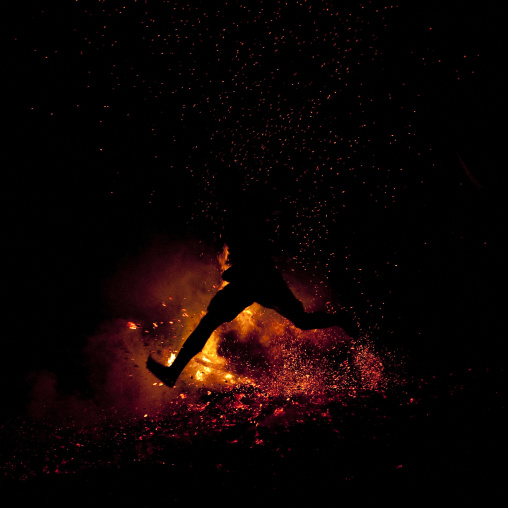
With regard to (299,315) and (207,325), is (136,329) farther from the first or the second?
(299,315)

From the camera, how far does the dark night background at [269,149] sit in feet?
14.1

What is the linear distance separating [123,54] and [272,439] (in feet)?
17.2

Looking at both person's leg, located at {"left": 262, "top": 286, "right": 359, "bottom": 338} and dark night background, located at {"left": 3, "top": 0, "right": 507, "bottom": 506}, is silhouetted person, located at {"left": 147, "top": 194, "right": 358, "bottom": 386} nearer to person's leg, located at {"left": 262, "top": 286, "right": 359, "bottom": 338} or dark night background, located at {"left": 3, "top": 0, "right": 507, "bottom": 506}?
person's leg, located at {"left": 262, "top": 286, "right": 359, "bottom": 338}

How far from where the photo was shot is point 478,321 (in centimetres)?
413

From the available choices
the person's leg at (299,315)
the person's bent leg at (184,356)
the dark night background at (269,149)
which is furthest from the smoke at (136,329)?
the person's leg at (299,315)

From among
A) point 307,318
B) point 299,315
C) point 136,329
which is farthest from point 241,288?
point 136,329

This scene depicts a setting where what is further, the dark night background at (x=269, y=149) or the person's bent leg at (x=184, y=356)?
the dark night background at (x=269, y=149)

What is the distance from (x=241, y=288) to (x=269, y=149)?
3345 mm

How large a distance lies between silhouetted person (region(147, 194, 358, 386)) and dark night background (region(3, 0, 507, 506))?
5.40ft

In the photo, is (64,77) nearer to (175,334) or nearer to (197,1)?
(197,1)

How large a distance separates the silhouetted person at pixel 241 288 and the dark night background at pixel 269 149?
1645 millimetres

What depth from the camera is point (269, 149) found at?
18.2 feet

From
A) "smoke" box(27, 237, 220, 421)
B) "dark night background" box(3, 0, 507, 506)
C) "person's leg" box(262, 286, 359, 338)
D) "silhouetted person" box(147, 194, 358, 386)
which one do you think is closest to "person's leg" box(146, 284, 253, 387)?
"silhouetted person" box(147, 194, 358, 386)

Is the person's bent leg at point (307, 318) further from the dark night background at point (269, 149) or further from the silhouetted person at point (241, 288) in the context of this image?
the dark night background at point (269, 149)
